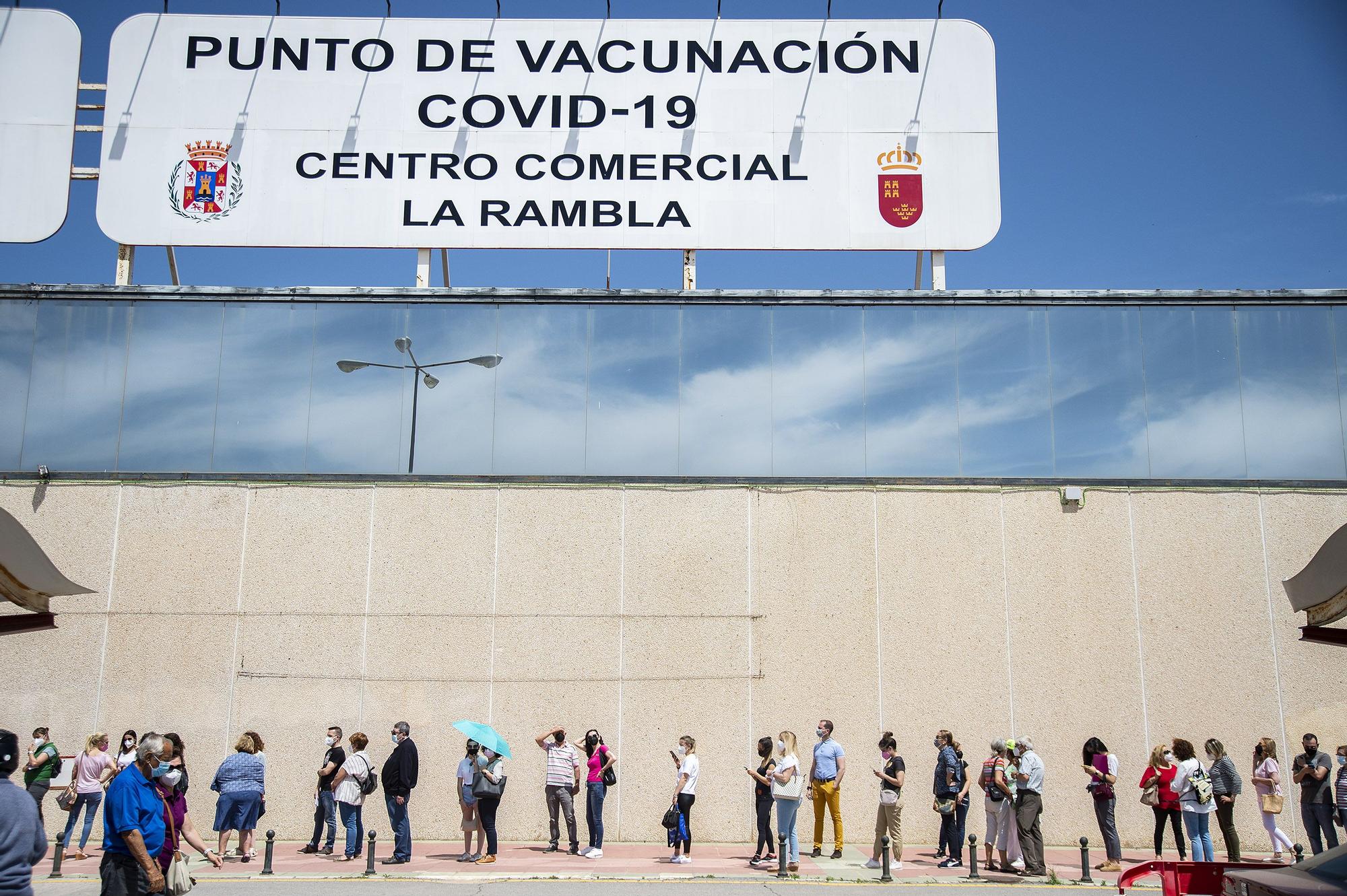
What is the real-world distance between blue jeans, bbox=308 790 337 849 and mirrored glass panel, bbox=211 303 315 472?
501cm

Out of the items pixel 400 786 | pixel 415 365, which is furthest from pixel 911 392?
pixel 400 786

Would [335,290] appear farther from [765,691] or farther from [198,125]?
[765,691]

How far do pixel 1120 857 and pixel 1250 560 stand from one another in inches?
197

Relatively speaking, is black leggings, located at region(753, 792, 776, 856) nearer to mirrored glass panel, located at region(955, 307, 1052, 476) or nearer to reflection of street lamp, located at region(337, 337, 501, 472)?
mirrored glass panel, located at region(955, 307, 1052, 476)

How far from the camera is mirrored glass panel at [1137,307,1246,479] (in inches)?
654

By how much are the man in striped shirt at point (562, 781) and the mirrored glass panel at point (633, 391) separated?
4205mm

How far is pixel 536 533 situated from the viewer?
16.3m

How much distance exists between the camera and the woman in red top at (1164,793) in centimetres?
1305

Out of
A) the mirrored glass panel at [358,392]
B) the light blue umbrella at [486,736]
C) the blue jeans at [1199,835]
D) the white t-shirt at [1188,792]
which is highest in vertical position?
the mirrored glass panel at [358,392]

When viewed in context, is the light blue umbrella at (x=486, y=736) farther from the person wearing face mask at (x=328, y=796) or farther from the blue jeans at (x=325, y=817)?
the blue jeans at (x=325, y=817)

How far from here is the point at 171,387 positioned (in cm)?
1689

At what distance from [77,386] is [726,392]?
9917 millimetres

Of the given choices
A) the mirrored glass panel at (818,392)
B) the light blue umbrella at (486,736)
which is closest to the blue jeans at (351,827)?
the light blue umbrella at (486,736)

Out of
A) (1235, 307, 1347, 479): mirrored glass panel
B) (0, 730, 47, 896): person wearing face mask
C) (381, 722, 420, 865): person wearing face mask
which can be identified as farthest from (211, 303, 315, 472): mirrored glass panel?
(1235, 307, 1347, 479): mirrored glass panel
